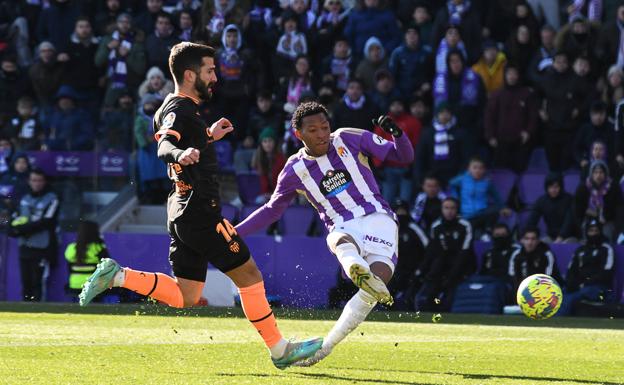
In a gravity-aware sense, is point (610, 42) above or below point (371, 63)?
above

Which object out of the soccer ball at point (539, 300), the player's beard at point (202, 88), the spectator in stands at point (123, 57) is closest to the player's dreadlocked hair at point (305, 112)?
the player's beard at point (202, 88)

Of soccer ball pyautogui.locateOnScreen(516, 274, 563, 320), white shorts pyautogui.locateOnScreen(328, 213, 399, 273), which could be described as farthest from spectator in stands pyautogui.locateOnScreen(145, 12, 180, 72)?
white shorts pyautogui.locateOnScreen(328, 213, 399, 273)

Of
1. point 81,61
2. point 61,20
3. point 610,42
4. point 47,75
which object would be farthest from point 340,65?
point 61,20

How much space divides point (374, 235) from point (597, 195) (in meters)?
8.52

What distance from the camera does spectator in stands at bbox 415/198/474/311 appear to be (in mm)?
17344

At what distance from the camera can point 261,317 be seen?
8.99 metres

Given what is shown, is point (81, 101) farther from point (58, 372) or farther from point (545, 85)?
point (58, 372)

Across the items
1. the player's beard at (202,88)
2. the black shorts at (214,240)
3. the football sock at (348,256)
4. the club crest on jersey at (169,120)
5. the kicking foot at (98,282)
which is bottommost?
the kicking foot at (98,282)

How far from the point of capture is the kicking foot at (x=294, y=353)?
8906 millimetres

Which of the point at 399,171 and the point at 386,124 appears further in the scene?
the point at 399,171

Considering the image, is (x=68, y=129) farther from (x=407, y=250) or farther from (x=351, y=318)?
(x=351, y=318)

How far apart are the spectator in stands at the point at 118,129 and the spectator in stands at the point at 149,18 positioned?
1.87 metres

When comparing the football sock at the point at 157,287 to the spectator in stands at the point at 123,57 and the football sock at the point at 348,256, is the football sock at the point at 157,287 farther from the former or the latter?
the spectator in stands at the point at 123,57

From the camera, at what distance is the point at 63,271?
63.1 ft
